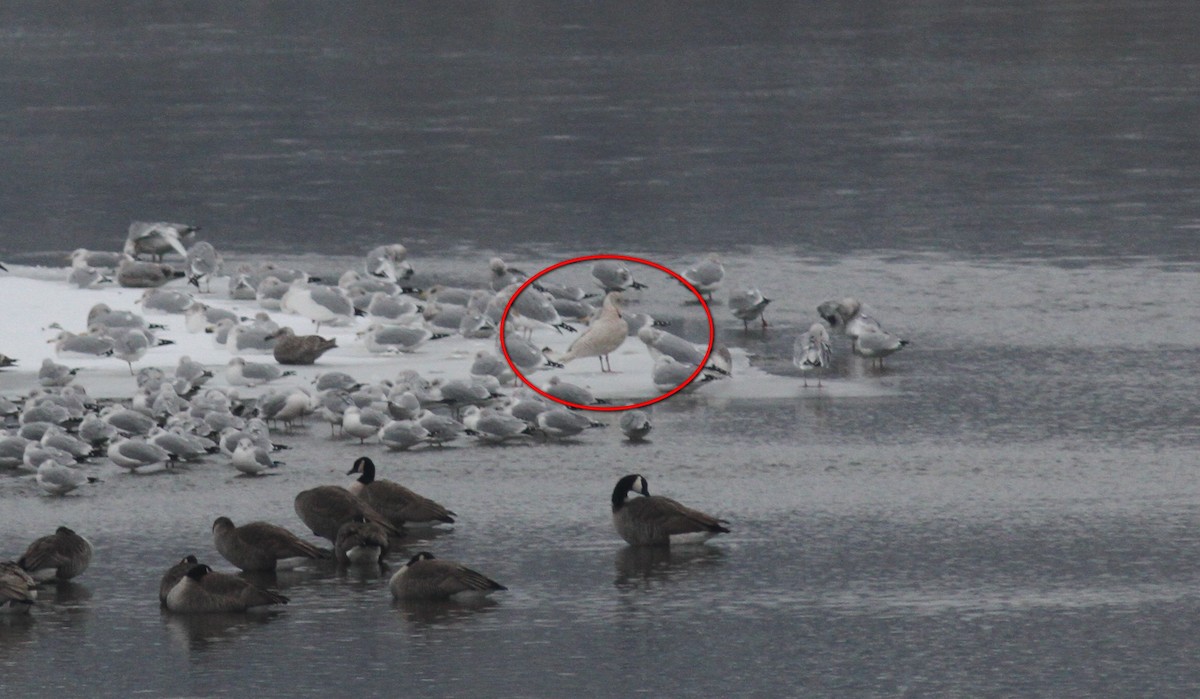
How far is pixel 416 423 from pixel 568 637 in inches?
161

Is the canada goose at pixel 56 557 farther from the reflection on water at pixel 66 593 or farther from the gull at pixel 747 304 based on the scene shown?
the gull at pixel 747 304

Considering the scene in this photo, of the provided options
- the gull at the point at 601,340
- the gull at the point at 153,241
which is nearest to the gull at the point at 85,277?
the gull at the point at 153,241

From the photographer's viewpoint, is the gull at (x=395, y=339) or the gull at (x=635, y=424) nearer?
the gull at (x=635, y=424)

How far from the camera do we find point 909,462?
13328mm

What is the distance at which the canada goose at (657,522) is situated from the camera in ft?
38.0

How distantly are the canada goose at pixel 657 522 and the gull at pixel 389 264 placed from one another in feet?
26.3

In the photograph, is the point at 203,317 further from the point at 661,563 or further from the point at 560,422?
the point at 661,563

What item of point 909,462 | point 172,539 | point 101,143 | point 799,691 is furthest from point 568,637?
point 101,143

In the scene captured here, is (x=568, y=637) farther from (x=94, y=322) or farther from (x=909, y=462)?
(x=94, y=322)

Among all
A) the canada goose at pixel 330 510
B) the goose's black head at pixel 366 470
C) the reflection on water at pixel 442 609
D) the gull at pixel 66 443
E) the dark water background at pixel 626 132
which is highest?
the dark water background at pixel 626 132

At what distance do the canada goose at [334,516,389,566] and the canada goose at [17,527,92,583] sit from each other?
1.32m

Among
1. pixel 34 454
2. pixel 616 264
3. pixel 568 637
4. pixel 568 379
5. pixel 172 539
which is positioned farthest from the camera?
pixel 616 264

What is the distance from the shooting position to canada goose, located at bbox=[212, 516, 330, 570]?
11.1 meters

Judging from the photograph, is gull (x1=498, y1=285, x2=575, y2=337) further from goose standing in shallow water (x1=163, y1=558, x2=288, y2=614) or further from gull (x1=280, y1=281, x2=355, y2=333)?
goose standing in shallow water (x1=163, y1=558, x2=288, y2=614)
